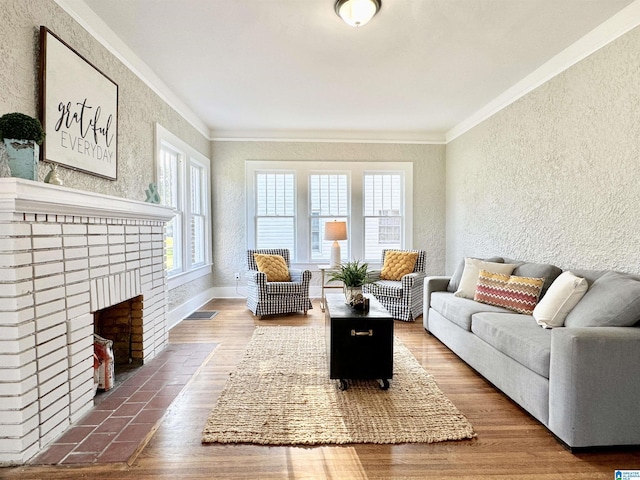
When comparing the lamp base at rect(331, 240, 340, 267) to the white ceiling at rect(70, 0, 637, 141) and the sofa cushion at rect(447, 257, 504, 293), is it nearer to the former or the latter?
the sofa cushion at rect(447, 257, 504, 293)

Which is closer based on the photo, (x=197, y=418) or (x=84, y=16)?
(x=197, y=418)

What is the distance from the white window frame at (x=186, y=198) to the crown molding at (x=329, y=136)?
63 cm

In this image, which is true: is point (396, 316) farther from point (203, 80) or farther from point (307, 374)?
point (203, 80)

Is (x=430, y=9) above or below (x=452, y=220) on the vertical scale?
above

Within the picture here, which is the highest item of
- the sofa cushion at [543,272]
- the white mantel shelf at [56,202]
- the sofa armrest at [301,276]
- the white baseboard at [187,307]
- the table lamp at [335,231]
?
the white mantel shelf at [56,202]

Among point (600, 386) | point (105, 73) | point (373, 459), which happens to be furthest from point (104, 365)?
point (600, 386)

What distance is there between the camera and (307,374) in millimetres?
2709

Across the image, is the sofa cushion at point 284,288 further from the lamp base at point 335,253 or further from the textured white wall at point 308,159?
the textured white wall at point 308,159

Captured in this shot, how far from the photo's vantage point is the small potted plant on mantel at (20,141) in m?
1.71

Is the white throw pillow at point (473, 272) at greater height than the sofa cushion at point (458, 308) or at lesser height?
greater

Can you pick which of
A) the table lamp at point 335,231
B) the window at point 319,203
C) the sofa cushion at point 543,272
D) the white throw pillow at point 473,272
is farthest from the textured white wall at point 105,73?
the sofa cushion at point 543,272

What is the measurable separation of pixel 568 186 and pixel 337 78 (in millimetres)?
2404

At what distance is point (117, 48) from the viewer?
9.34 feet

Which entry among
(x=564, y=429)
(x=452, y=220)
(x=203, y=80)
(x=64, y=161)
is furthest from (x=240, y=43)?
(x=452, y=220)
